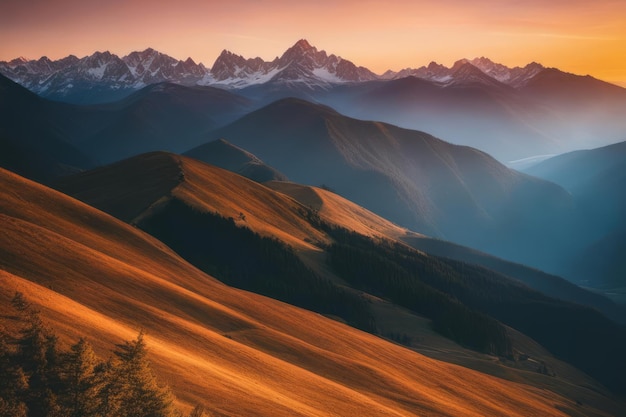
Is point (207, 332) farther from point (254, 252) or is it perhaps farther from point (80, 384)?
point (254, 252)

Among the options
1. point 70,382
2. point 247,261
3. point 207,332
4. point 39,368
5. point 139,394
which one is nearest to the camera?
point 70,382

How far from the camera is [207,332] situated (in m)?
72.4

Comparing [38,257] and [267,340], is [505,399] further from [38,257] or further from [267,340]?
[38,257]

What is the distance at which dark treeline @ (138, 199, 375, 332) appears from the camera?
15450cm

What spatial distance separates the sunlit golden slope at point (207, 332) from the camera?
53.9 meters

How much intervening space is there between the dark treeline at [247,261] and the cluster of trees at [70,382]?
111 m

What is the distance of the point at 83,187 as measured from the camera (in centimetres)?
18188

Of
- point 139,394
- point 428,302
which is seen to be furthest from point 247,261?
point 139,394

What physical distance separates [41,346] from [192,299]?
46.9m

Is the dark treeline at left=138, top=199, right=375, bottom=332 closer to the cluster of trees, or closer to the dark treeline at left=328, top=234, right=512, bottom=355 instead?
the dark treeline at left=328, top=234, right=512, bottom=355

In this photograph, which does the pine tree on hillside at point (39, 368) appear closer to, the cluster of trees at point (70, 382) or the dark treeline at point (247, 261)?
the cluster of trees at point (70, 382)

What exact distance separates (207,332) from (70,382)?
1412 inches

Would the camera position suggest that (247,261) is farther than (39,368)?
Yes

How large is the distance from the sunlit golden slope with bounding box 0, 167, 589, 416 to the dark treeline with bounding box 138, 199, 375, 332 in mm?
39112
